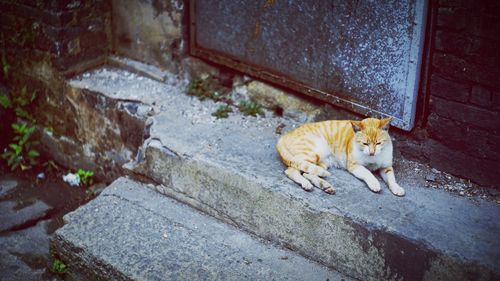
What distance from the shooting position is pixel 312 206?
388 centimetres

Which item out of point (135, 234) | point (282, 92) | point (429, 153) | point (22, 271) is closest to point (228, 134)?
point (282, 92)

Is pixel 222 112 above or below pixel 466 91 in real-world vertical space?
below

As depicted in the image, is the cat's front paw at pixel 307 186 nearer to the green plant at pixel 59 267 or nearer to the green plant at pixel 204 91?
the green plant at pixel 204 91

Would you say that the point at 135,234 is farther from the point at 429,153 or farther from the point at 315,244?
the point at 429,153

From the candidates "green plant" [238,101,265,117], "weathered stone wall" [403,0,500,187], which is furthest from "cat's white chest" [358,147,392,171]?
"green plant" [238,101,265,117]

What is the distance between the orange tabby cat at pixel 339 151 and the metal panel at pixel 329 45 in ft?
1.28

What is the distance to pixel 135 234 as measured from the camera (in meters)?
4.28

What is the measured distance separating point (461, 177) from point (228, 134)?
1856 mm

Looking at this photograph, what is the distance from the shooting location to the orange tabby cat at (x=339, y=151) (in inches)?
154

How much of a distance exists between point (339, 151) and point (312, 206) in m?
0.57

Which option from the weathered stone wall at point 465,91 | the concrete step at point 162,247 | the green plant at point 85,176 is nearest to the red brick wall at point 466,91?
the weathered stone wall at point 465,91

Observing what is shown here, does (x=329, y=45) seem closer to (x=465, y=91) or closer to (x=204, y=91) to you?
(x=465, y=91)

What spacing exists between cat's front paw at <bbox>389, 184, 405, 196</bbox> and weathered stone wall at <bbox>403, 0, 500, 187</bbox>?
0.49 metres

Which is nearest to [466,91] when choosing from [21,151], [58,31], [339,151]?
[339,151]
